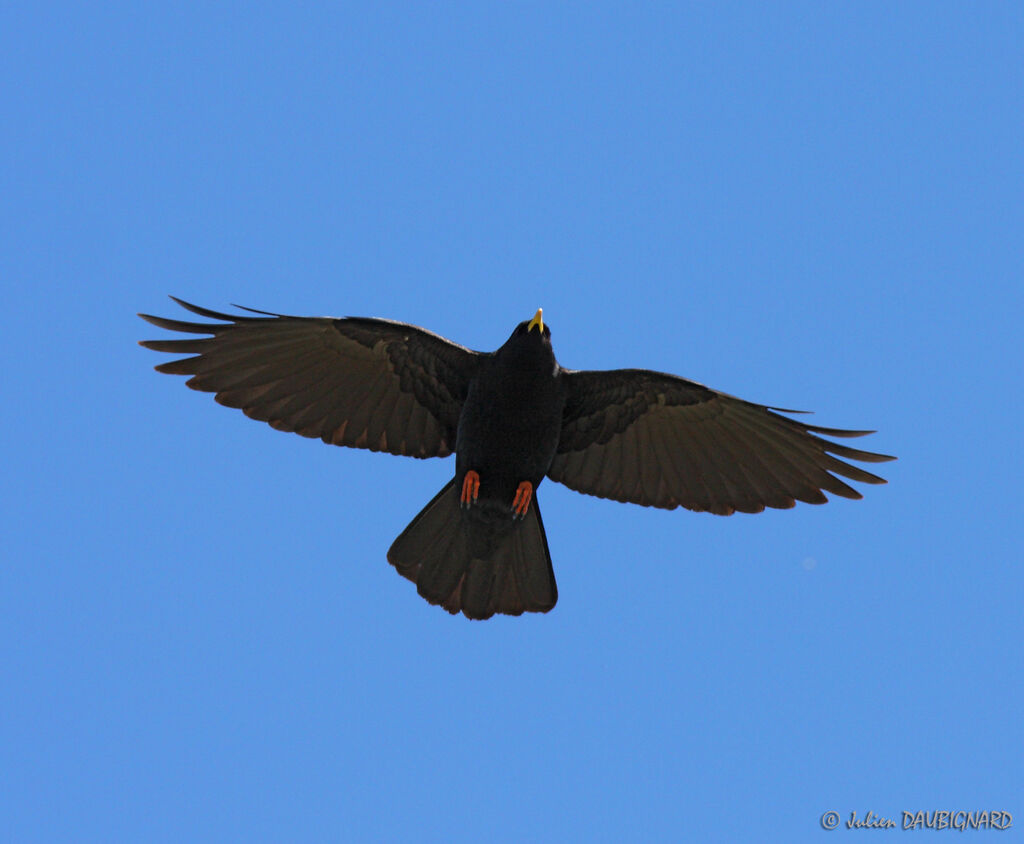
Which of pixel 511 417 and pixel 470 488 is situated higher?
pixel 511 417

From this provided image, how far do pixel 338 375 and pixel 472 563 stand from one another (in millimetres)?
2075

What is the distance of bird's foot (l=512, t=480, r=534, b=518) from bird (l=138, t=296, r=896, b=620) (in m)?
0.01

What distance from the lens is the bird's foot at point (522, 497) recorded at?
30.7 ft

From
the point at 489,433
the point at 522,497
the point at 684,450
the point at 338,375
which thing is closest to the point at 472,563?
the point at 522,497

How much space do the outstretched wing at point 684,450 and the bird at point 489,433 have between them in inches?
0.5

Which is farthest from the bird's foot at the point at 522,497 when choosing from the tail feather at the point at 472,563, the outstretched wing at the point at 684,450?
the outstretched wing at the point at 684,450

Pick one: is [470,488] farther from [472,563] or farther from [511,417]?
[472,563]

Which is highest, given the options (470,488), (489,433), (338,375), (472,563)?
(338,375)

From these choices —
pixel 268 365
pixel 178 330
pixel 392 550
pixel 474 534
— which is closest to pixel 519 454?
pixel 474 534

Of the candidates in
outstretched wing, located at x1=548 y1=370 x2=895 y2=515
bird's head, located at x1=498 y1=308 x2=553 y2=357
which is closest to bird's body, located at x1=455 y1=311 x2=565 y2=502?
bird's head, located at x1=498 y1=308 x2=553 y2=357

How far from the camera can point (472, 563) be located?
32.3ft

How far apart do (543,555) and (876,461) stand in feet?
9.88

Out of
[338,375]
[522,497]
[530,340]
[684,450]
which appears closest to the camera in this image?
[530,340]

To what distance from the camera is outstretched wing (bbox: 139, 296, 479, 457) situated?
9.44 meters
